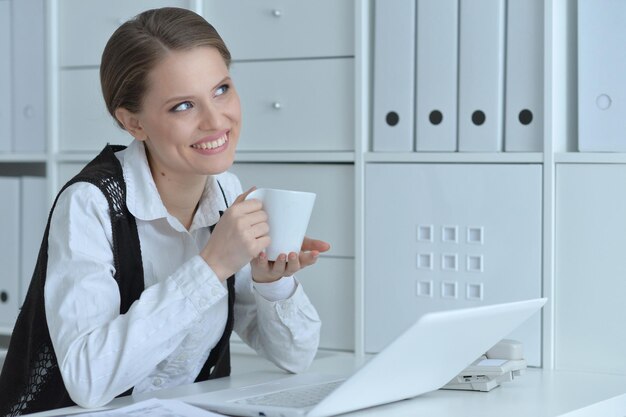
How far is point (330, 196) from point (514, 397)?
81 centimetres

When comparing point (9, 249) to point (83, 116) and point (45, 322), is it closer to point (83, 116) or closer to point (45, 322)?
point (83, 116)

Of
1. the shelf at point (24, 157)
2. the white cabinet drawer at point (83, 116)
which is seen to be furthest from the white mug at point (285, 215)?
the shelf at point (24, 157)

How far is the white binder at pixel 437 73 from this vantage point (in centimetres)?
202

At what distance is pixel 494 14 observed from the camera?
198 cm

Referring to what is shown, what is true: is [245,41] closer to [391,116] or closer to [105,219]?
[391,116]

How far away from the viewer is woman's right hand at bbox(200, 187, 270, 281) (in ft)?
4.59

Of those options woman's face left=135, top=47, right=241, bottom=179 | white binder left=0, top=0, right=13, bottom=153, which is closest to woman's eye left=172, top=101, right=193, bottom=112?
woman's face left=135, top=47, right=241, bottom=179

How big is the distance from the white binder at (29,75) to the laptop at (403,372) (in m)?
1.25

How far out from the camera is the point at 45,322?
1.49 metres
